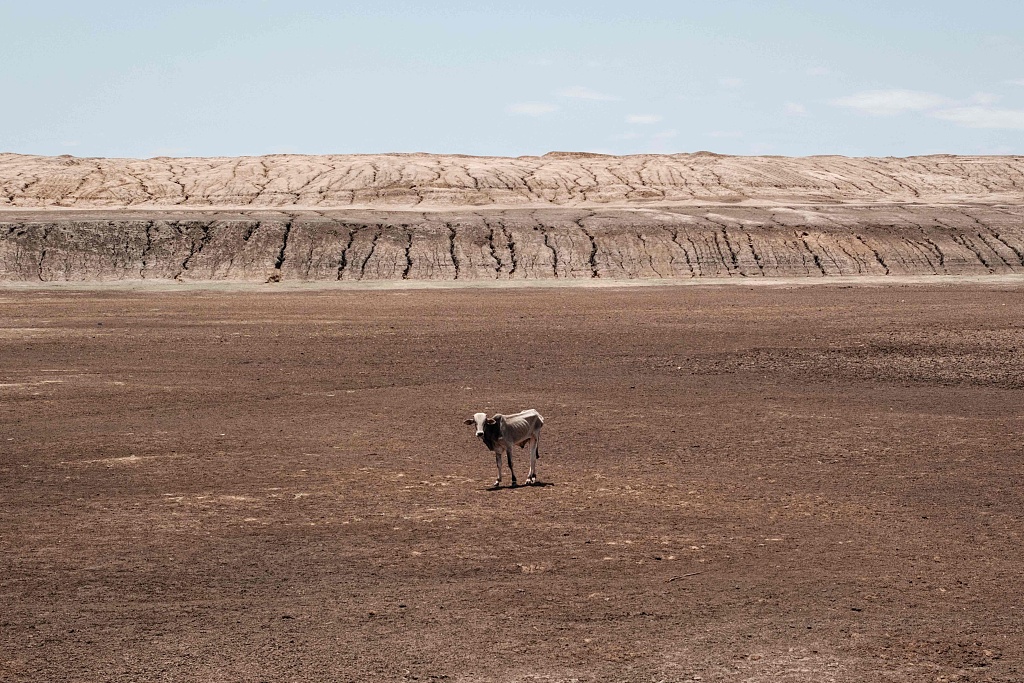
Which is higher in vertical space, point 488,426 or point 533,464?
point 488,426

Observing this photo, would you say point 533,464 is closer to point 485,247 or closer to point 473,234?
point 485,247

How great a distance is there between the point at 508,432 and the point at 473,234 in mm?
54279

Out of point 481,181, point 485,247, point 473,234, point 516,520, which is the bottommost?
point 516,520

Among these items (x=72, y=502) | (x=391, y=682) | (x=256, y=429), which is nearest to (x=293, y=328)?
(x=256, y=429)

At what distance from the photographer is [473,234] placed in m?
66.2

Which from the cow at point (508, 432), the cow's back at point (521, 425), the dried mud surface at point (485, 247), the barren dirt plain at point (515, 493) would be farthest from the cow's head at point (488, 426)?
the dried mud surface at point (485, 247)

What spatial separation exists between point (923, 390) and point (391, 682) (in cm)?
1539

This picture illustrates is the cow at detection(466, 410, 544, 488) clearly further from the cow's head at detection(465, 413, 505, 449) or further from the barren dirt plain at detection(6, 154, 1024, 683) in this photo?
the barren dirt plain at detection(6, 154, 1024, 683)

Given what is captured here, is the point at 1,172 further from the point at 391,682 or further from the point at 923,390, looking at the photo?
the point at 391,682

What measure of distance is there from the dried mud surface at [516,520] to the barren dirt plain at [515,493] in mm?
47

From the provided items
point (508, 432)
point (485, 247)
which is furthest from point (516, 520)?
point (485, 247)

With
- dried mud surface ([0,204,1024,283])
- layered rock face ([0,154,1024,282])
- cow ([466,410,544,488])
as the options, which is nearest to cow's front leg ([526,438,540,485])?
cow ([466,410,544,488])

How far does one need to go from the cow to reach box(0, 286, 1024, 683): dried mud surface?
429mm

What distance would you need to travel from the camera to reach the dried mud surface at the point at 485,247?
60344mm
